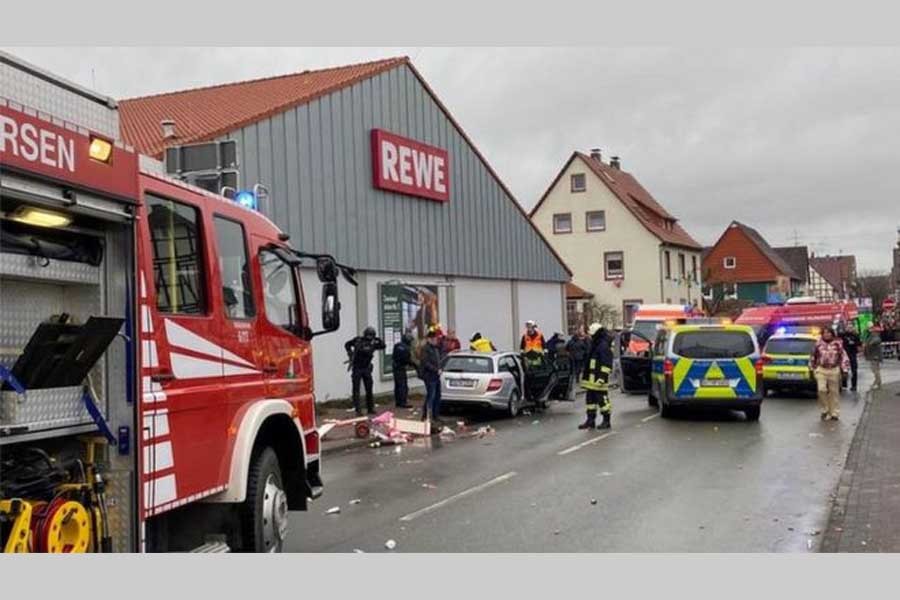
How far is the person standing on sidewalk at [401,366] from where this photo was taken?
1981 centimetres

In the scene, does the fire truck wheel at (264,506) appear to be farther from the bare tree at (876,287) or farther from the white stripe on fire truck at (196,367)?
the bare tree at (876,287)

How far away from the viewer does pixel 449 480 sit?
10773 mm

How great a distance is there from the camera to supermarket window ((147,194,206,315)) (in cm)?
517

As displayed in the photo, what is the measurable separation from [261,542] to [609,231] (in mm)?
49528

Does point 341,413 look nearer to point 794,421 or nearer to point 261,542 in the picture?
point 794,421

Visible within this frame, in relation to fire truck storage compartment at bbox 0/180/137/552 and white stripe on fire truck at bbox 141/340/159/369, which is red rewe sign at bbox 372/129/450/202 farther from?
fire truck storage compartment at bbox 0/180/137/552

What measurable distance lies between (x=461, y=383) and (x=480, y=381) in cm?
40

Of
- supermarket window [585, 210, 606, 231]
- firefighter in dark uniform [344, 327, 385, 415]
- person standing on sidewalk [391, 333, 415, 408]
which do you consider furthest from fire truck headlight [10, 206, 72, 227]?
supermarket window [585, 210, 606, 231]

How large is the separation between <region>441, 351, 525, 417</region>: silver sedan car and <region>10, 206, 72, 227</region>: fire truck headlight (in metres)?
13.3

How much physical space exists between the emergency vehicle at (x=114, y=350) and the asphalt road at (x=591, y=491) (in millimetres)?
2011

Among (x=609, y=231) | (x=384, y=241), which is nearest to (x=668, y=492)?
(x=384, y=241)

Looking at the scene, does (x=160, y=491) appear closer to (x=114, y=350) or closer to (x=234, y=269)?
(x=114, y=350)

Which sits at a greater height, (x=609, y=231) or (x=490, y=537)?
(x=609, y=231)

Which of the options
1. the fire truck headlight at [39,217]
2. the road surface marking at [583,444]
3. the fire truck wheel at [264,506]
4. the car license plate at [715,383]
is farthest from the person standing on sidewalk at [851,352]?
the fire truck headlight at [39,217]
